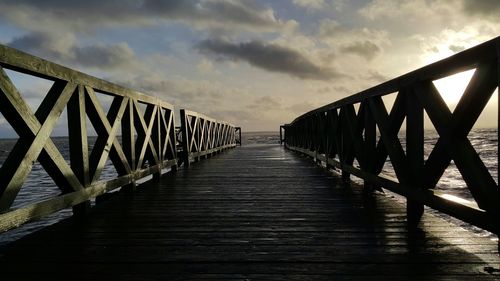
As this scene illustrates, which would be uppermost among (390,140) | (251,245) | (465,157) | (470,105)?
(470,105)

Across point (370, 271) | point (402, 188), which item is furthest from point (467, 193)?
point (370, 271)

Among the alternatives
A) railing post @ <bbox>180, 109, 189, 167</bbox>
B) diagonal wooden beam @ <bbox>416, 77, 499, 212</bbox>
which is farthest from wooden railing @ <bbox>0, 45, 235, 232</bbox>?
railing post @ <bbox>180, 109, 189, 167</bbox>

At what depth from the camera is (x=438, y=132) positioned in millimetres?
2867

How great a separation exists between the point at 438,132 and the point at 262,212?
1.95 meters

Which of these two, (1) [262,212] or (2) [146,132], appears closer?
(1) [262,212]

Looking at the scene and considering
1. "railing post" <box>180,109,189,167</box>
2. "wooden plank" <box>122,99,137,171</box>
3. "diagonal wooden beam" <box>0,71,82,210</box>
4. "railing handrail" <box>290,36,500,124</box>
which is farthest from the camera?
"railing post" <box>180,109,189,167</box>

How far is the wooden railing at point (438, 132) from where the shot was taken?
2.44 meters

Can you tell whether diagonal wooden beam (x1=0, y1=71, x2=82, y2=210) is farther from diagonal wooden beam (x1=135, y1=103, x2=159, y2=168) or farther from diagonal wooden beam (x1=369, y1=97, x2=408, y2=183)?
diagonal wooden beam (x1=369, y1=97, x2=408, y2=183)

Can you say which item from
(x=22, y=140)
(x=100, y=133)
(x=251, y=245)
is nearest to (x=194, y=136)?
(x=100, y=133)

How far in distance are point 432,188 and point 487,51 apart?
127 cm

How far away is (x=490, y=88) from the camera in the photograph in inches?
93.7

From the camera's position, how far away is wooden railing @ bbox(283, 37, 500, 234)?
8.01 ft

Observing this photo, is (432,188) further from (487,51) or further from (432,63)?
(487,51)

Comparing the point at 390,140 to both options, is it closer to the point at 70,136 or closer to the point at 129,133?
the point at 70,136
